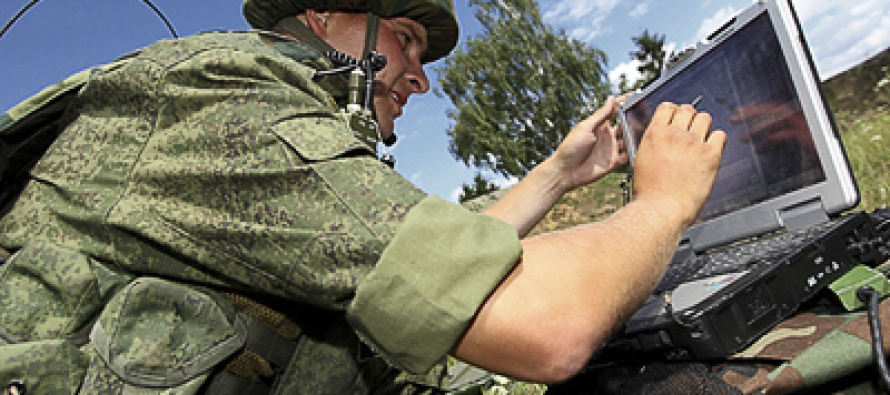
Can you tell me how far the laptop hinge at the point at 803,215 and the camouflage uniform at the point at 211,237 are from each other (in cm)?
107

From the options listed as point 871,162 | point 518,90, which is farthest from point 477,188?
point 871,162

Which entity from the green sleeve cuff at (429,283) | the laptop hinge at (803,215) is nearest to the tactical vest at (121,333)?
the green sleeve cuff at (429,283)

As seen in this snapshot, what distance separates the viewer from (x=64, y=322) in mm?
1198

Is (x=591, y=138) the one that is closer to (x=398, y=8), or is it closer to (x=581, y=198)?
(x=398, y=8)

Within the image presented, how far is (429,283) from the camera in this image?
0.96 m

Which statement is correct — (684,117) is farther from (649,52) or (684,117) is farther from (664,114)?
(649,52)

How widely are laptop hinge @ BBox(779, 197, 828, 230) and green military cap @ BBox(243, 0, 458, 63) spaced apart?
4.66 feet

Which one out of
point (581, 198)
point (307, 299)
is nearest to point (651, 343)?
point (307, 299)

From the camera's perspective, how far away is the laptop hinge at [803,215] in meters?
1.58

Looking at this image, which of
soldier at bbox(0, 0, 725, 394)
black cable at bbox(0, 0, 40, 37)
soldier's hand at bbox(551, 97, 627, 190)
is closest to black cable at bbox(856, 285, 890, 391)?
soldier at bbox(0, 0, 725, 394)

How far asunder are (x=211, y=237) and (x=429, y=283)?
0.45 meters

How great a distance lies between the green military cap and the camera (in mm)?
1985

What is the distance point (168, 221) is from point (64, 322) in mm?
344

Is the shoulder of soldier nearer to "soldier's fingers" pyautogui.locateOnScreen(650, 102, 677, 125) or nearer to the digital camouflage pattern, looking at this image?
"soldier's fingers" pyautogui.locateOnScreen(650, 102, 677, 125)
